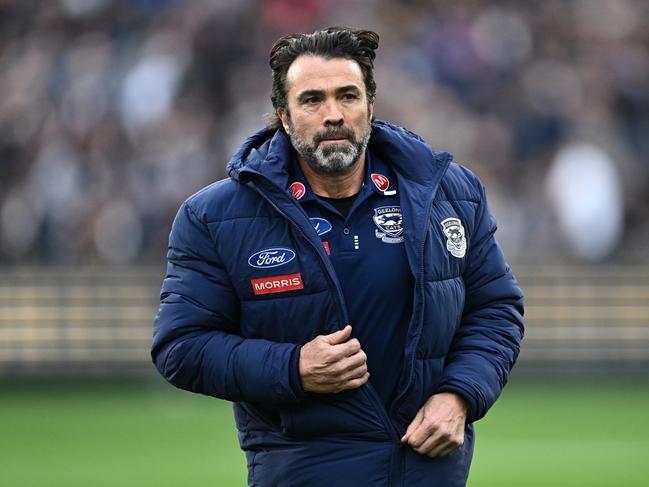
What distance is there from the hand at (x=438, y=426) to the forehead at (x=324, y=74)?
101 centimetres

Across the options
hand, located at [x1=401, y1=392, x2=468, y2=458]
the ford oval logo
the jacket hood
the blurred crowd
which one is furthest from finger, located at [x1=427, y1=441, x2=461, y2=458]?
the blurred crowd

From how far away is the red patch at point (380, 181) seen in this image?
17.5ft

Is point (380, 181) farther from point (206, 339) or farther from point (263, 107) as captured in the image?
point (263, 107)

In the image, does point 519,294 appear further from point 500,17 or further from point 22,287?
point 500,17

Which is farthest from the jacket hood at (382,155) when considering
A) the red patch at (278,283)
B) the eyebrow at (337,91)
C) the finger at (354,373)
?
the finger at (354,373)

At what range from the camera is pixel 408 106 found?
57.8 ft

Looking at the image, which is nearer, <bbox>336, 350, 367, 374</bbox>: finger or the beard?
<bbox>336, 350, 367, 374</bbox>: finger

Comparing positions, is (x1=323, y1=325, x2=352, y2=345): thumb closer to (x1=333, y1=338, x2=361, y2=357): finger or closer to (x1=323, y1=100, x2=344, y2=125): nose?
(x1=333, y1=338, x2=361, y2=357): finger

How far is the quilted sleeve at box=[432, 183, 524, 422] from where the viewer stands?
525cm

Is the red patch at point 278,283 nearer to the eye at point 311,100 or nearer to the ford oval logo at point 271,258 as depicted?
the ford oval logo at point 271,258

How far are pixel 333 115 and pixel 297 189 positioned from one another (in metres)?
0.27

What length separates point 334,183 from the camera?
5.32 m

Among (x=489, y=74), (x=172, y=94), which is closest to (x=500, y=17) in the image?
(x=489, y=74)

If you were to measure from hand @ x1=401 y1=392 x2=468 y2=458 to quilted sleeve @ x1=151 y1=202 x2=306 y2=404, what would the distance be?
39 cm
